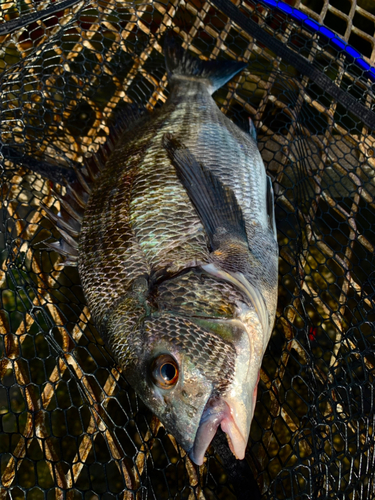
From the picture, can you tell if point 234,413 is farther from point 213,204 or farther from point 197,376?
point 213,204

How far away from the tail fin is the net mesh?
14.6 inches

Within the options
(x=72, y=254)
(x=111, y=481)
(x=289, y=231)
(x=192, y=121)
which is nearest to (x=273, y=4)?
(x=192, y=121)

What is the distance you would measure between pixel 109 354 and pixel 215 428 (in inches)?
30.7

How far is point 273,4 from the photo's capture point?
3375 millimetres

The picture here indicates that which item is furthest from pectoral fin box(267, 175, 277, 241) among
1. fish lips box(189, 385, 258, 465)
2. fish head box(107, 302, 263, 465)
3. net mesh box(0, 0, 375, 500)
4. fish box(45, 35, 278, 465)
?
fish lips box(189, 385, 258, 465)

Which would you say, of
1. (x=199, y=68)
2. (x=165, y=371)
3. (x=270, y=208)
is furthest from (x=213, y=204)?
(x=199, y=68)

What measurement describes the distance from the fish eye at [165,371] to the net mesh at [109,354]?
1.63ft

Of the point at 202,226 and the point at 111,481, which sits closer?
the point at 202,226

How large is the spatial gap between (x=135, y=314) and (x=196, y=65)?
2.20 metres

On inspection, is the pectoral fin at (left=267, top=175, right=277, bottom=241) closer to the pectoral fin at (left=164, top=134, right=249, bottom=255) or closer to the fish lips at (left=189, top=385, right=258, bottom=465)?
the pectoral fin at (left=164, top=134, right=249, bottom=255)

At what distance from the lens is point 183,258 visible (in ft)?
6.24

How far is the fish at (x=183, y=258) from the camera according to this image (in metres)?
1.55

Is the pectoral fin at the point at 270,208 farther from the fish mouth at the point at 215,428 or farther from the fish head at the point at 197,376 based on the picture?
the fish mouth at the point at 215,428

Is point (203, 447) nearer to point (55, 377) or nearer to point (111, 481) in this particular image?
point (55, 377)
